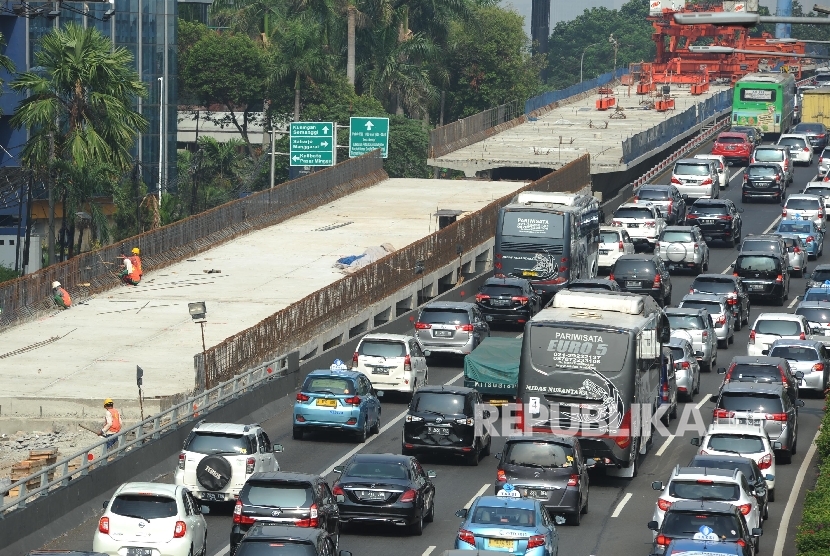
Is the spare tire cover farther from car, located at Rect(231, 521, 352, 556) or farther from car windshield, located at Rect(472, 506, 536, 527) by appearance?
car, located at Rect(231, 521, 352, 556)

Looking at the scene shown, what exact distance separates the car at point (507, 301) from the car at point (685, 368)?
827 centimetres

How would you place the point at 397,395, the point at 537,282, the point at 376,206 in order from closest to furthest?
the point at 397,395, the point at 537,282, the point at 376,206

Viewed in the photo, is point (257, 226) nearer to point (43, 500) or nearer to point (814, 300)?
point (814, 300)

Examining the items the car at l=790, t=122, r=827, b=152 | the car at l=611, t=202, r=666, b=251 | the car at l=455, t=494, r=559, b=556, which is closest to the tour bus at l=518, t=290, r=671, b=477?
the car at l=455, t=494, r=559, b=556

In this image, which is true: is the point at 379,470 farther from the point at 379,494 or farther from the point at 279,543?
the point at 279,543

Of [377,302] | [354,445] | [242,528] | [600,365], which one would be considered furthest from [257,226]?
[242,528]

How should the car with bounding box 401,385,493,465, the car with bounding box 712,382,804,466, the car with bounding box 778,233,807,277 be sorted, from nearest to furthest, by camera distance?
the car with bounding box 401,385,493,465 < the car with bounding box 712,382,804,466 < the car with bounding box 778,233,807,277

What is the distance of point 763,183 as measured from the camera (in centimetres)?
7325

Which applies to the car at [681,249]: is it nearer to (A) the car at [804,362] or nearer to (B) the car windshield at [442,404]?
(A) the car at [804,362]

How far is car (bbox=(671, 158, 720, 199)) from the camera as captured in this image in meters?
72.6

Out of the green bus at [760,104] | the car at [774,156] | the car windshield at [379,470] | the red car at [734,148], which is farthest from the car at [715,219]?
the car windshield at [379,470]

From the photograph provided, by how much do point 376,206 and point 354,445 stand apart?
117 ft

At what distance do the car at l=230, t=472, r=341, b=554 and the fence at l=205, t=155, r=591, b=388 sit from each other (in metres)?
12.6

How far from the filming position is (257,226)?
2537 inches
